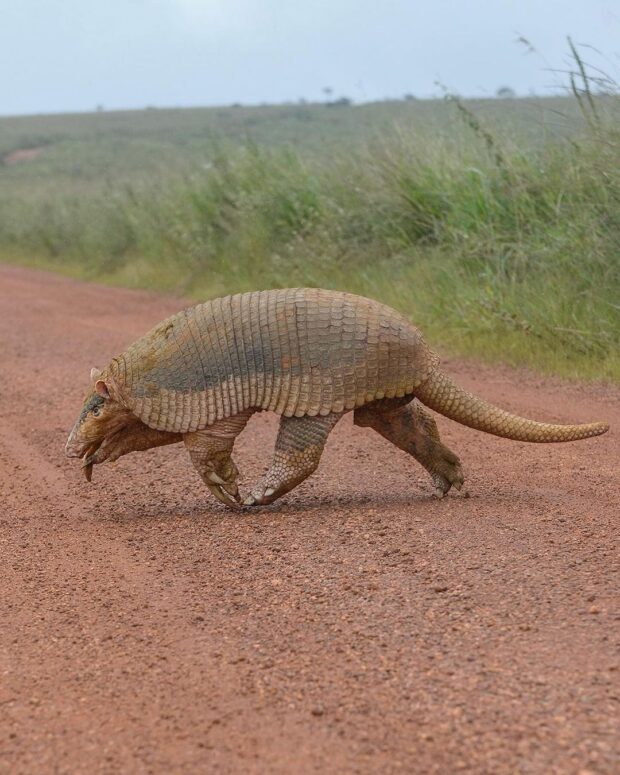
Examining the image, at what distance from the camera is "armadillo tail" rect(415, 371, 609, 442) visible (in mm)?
5566

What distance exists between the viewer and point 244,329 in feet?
18.1

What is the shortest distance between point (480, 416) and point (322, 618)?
1797 millimetres

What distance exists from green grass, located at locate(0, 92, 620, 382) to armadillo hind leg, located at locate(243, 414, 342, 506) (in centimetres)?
343

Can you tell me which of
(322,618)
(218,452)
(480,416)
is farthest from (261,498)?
(322,618)

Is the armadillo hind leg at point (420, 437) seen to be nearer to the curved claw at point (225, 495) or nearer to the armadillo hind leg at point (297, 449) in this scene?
the armadillo hind leg at point (297, 449)

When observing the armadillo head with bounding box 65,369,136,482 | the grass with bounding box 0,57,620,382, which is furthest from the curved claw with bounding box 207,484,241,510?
the grass with bounding box 0,57,620,382

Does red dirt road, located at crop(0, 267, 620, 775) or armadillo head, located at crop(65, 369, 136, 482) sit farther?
armadillo head, located at crop(65, 369, 136, 482)

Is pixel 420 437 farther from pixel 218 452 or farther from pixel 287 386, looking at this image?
pixel 218 452

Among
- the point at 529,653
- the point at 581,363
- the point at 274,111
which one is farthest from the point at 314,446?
the point at 274,111

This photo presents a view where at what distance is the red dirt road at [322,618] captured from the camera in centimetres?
317

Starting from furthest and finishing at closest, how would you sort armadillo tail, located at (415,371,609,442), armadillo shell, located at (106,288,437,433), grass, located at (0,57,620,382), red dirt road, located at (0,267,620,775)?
1. grass, located at (0,57,620,382)
2. armadillo tail, located at (415,371,609,442)
3. armadillo shell, located at (106,288,437,433)
4. red dirt road, located at (0,267,620,775)

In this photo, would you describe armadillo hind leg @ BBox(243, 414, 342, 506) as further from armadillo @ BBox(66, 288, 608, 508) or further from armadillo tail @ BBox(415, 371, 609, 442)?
armadillo tail @ BBox(415, 371, 609, 442)

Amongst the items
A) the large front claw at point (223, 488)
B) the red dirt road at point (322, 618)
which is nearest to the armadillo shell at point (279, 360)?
the large front claw at point (223, 488)

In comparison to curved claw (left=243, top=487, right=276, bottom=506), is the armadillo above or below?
above
